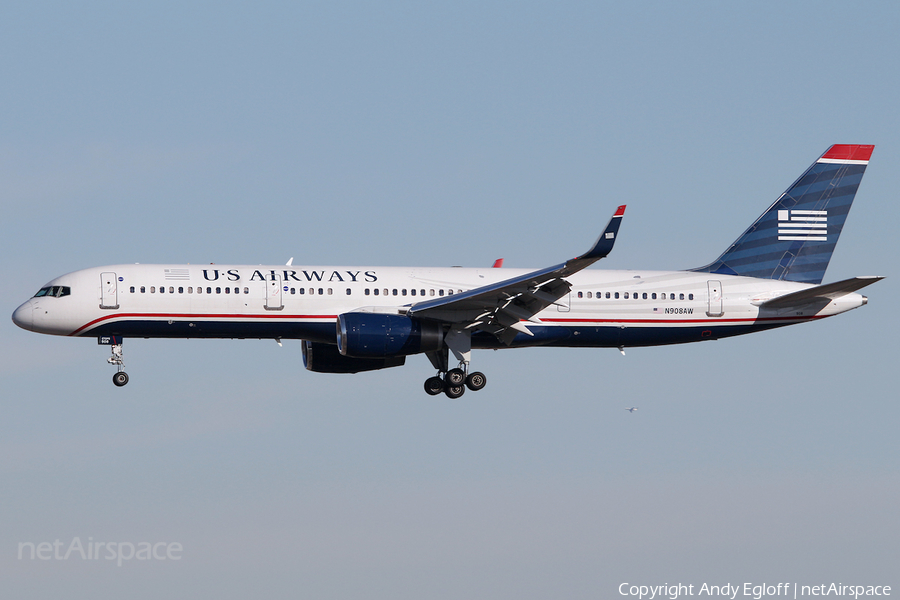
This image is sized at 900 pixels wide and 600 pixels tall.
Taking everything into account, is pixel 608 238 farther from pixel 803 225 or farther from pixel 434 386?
pixel 803 225

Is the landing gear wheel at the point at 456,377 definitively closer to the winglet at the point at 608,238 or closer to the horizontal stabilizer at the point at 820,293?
the winglet at the point at 608,238

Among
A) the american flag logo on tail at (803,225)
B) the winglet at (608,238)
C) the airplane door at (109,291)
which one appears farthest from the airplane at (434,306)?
Answer: the winglet at (608,238)

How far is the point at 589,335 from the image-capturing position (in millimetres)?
45219

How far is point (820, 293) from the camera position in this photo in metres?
45.3

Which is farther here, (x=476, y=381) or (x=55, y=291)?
(x=476, y=381)

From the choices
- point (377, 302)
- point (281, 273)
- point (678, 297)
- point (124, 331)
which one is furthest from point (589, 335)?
point (124, 331)

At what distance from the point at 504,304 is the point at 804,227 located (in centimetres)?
1500

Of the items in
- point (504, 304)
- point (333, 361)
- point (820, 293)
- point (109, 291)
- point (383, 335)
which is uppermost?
point (109, 291)

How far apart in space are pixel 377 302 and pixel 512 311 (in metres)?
4.90

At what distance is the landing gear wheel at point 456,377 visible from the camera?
1756 inches

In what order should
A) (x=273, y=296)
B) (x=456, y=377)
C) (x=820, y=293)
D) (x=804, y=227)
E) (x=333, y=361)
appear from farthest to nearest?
1. (x=804, y=227)
2. (x=333, y=361)
3. (x=820, y=293)
4. (x=456, y=377)
5. (x=273, y=296)

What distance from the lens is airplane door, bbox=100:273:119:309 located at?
138 feet

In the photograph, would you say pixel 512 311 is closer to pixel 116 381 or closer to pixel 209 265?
pixel 209 265

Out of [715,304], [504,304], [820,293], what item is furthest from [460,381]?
[820,293]
